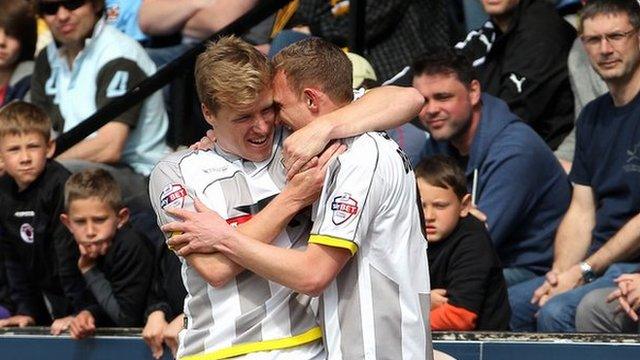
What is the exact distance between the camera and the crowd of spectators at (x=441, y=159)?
670 centimetres

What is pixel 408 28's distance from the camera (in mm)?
8445

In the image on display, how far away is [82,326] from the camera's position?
285 inches

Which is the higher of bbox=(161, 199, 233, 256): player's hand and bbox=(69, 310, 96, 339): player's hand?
bbox=(161, 199, 233, 256): player's hand

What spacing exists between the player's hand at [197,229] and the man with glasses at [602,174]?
237 centimetres

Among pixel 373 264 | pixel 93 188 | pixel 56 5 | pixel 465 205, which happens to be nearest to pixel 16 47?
pixel 56 5

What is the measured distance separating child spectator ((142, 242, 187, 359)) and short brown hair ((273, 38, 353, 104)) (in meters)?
2.25

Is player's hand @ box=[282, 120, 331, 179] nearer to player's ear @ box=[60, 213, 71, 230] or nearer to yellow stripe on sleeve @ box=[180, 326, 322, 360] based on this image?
yellow stripe on sleeve @ box=[180, 326, 322, 360]

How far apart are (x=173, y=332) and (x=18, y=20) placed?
3.16m

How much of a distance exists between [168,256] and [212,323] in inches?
93.0

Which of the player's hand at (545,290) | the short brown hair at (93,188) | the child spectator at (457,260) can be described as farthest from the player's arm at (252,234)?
the short brown hair at (93,188)

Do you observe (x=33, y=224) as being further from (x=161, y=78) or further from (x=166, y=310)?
(x=166, y=310)

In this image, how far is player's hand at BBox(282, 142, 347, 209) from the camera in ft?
15.5

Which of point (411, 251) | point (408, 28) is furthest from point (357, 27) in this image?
point (411, 251)

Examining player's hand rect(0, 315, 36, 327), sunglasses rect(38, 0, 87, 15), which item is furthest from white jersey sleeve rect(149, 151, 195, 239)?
sunglasses rect(38, 0, 87, 15)
